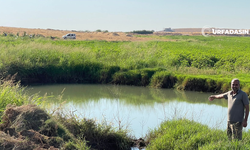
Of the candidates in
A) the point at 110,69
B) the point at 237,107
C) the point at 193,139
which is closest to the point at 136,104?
the point at 110,69

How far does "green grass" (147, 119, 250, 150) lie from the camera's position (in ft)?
21.3

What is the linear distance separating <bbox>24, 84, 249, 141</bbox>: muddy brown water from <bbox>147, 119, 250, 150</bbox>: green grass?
1.73 meters

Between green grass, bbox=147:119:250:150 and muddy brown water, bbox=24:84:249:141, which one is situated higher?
green grass, bbox=147:119:250:150

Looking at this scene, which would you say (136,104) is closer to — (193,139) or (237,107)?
(193,139)

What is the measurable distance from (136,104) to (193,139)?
7.75 m

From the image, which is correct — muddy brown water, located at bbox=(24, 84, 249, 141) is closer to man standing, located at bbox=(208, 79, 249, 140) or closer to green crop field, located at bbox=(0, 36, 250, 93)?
green crop field, located at bbox=(0, 36, 250, 93)

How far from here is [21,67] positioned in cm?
1939

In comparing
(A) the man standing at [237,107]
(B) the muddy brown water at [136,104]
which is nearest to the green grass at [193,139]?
(A) the man standing at [237,107]

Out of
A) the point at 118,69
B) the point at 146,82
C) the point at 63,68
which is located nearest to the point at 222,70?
the point at 146,82

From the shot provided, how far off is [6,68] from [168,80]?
397 inches

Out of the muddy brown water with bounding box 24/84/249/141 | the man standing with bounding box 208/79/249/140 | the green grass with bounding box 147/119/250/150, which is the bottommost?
the muddy brown water with bounding box 24/84/249/141

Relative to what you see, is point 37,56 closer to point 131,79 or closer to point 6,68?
point 6,68

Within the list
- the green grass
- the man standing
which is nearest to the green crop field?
the green grass

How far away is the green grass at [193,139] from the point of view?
6504 mm
